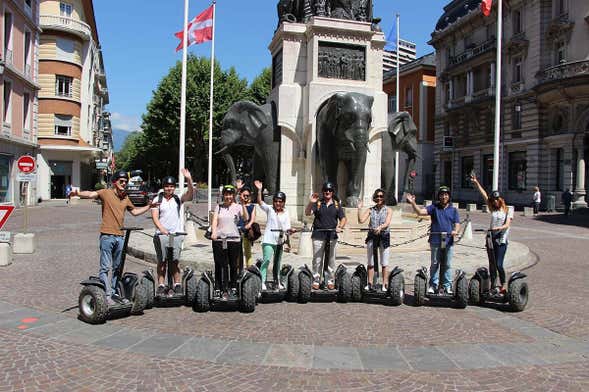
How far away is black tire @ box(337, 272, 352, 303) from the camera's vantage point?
746 cm

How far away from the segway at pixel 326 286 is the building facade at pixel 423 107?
4467 cm

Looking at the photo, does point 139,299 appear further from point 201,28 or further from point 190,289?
point 201,28

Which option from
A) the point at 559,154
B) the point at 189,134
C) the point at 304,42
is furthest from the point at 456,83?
the point at 304,42

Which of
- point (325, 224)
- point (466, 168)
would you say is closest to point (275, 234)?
point (325, 224)

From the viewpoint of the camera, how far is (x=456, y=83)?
46062 millimetres

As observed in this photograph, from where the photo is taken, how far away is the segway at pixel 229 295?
678 cm

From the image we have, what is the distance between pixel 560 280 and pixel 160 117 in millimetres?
39792

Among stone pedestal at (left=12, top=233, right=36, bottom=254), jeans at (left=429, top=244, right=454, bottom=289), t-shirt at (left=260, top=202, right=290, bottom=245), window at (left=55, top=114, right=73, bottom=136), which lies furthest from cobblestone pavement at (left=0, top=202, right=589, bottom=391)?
window at (left=55, top=114, right=73, bottom=136)

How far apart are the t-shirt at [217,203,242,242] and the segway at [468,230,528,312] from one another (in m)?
3.66

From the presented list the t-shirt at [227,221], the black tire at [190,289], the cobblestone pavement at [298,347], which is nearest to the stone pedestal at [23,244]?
the cobblestone pavement at [298,347]

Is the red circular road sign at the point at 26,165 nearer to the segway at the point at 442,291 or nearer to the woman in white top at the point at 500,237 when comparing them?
the segway at the point at 442,291

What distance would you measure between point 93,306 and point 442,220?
16.4 feet

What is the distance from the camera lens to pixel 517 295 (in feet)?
23.2

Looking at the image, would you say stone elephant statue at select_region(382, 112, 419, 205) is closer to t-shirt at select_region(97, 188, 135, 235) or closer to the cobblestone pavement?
the cobblestone pavement
